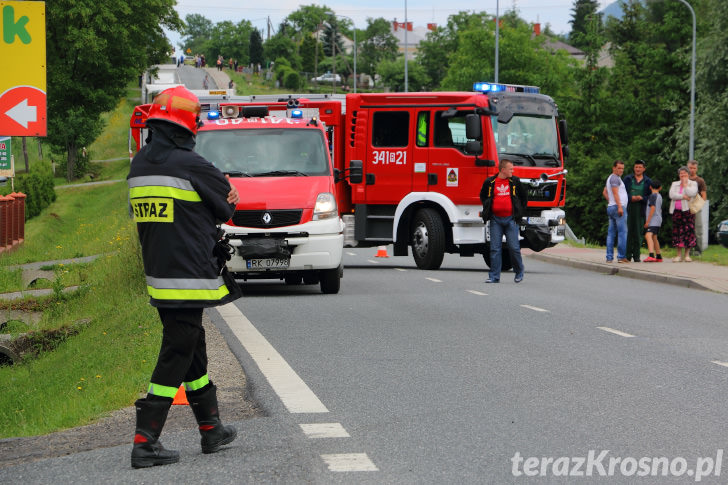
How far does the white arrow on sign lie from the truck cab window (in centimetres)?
703

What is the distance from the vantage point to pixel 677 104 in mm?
59219

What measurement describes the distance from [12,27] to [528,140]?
890 cm

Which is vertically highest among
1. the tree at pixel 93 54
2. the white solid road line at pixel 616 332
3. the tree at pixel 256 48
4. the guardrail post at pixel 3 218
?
the tree at pixel 256 48

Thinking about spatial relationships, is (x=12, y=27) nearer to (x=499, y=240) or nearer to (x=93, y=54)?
(x=499, y=240)

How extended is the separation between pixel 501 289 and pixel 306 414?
10038 millimetres

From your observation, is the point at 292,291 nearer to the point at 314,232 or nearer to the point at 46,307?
the point at 314,232

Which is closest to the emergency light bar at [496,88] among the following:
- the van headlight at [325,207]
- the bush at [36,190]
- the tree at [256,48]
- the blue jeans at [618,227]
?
the blue jeans at [618,227]

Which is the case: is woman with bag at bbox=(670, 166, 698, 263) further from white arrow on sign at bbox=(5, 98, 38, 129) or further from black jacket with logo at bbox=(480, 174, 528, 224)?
white arrow on sign at bbox=(5, 98, 38, 129)

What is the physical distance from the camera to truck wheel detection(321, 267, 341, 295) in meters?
15.6

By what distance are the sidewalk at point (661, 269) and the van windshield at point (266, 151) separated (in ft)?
20.3

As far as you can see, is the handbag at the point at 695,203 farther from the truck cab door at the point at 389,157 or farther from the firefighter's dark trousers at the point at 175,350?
the firefighter's dark trousers at the point at 175,350

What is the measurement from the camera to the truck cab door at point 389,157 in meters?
20.5

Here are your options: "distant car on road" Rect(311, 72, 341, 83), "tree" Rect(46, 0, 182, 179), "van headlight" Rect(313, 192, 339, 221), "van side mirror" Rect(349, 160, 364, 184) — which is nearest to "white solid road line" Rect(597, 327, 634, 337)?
"van headlight" Rect(313, 192, 339, 221)

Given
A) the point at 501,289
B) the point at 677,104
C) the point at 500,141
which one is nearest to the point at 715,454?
the point at 501,289
